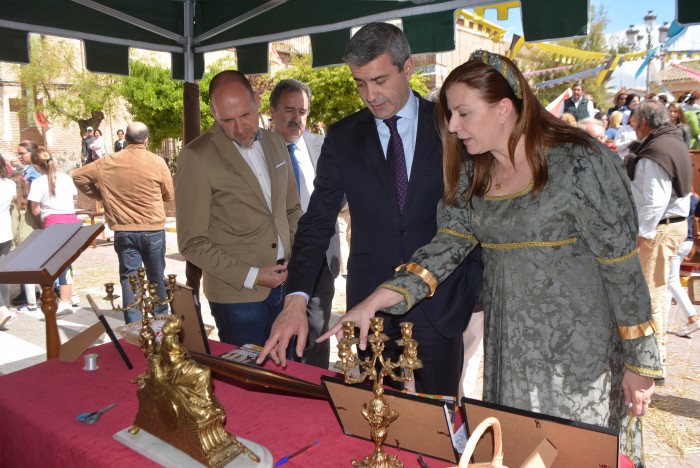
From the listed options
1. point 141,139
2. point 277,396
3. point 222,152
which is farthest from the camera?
point 141,139

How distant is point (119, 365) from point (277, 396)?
749mm

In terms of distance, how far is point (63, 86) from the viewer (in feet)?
95.8

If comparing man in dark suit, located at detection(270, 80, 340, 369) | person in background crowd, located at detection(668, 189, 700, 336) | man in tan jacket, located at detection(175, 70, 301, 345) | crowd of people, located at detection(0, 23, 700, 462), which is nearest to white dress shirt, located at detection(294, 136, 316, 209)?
man in dark suit, located at detection(270, 80, 340, 369)

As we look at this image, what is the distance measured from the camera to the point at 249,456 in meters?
1.48

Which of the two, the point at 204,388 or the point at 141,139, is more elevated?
the point at 141,139

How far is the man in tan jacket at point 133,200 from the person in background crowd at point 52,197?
2.50 ft

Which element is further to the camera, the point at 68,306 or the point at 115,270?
the point at 115,270

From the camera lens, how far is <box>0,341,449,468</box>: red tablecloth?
5.08 feet

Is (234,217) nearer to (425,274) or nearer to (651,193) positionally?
(425,274)

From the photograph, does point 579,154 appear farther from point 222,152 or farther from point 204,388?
point 222,152

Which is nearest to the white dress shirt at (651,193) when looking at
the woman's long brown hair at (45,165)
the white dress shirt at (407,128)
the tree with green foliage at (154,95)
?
the white dress shirt at (407,128)

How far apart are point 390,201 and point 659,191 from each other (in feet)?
9.89

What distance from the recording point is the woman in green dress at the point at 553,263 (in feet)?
5.74

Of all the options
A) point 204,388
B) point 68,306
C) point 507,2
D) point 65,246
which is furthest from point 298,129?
point 68,306
